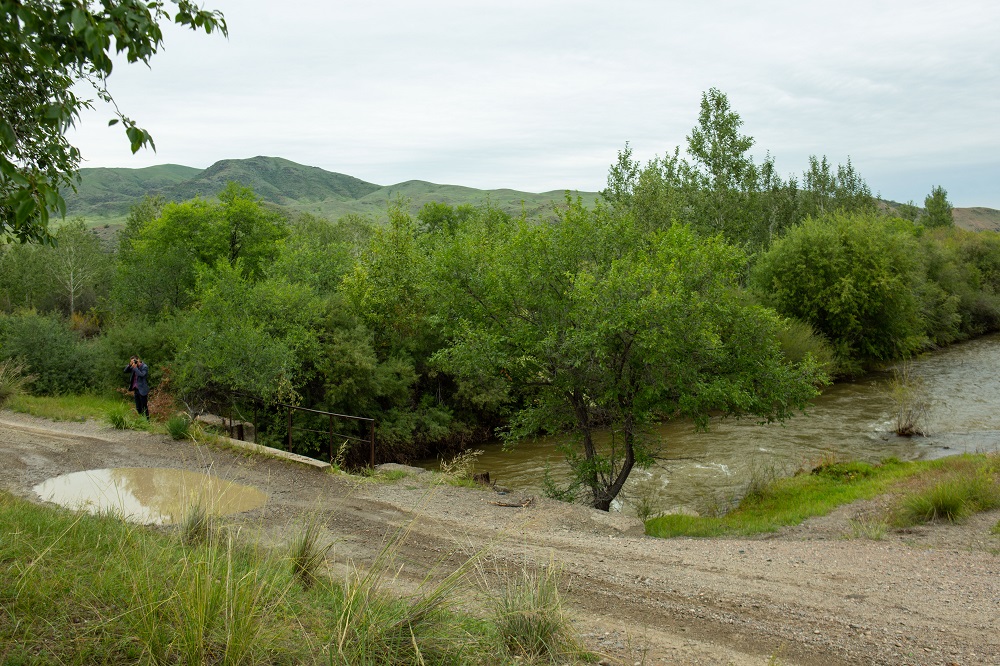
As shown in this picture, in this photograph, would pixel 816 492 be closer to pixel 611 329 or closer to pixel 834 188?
pixel 611 329

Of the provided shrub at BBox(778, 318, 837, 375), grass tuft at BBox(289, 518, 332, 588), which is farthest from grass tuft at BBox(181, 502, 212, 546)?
shrub at BBox(778, 318, 837, 375)

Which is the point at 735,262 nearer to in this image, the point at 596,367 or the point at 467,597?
the point at 596,367

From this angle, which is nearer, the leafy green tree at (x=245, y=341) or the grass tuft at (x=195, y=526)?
the grass tuft at (x=195, y=526)

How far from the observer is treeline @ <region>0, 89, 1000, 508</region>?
41.6 feet

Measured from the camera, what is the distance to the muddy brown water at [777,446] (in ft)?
57.3

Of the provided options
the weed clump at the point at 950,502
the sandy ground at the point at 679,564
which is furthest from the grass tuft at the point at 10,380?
the weed clump at the point at 950,502

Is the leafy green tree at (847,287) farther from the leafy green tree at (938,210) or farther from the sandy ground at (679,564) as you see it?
the leafy green tree at (938,210)

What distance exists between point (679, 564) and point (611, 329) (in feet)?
15.9

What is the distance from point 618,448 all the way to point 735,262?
31.0ft

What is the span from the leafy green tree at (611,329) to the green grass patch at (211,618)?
7.93m

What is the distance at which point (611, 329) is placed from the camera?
1172 cm

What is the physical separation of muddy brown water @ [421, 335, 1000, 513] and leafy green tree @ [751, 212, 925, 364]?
21.5 ft

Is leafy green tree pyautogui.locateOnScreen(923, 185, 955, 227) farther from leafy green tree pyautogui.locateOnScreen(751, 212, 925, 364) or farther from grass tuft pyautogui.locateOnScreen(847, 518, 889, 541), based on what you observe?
grass tuft pyautogui.locateOnScreen(847, 518, 889, 541)

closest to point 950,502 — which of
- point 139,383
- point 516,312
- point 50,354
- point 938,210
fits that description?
point 516,312
